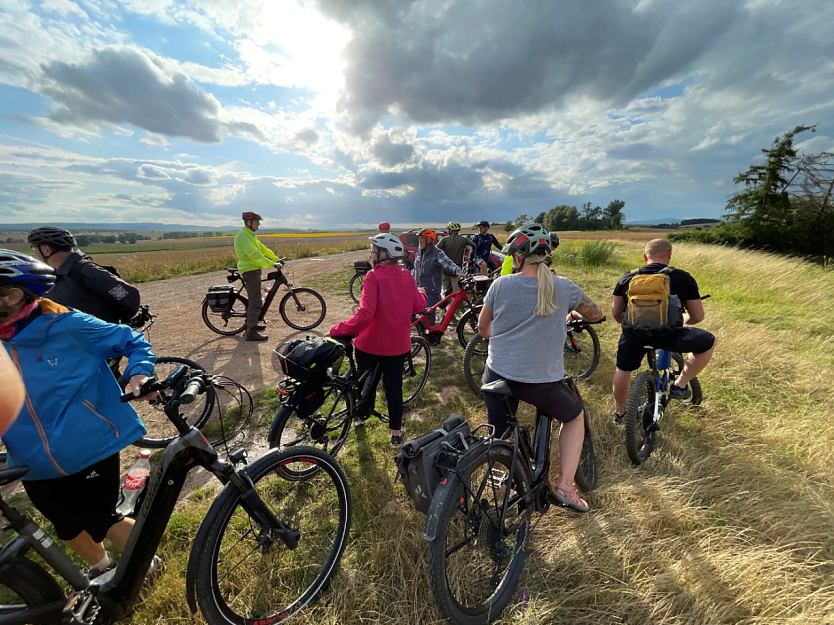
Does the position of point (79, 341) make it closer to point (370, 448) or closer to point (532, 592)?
point (370, 448)

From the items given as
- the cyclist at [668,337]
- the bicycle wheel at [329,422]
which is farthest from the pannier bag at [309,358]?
the cyclist at [668,337]

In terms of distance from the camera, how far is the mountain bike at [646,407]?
307cm

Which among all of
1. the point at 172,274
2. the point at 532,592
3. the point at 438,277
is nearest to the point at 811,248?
the point at 438,277

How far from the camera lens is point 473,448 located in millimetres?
1898

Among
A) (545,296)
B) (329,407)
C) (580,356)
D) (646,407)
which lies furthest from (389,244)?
(580,356)

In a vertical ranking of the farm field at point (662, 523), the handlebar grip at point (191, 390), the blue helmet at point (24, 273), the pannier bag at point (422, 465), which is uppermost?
the blue helmet at point (24, 273)

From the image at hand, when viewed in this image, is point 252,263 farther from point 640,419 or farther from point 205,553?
point 640,419

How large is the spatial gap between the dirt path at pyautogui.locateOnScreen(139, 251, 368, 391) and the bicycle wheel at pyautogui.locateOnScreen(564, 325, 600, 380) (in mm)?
4644

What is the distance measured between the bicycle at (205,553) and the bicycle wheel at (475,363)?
2580 mm

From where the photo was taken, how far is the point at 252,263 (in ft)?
19.7

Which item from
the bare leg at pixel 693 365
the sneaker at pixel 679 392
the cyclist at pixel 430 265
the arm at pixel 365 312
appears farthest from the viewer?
the cyclist at pixel 430 265

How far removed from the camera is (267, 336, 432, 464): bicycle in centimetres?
281

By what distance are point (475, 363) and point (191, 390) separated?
13.0 feet

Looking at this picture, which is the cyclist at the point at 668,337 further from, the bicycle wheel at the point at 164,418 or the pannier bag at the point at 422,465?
the bicycle wheel at the point at 164,418
